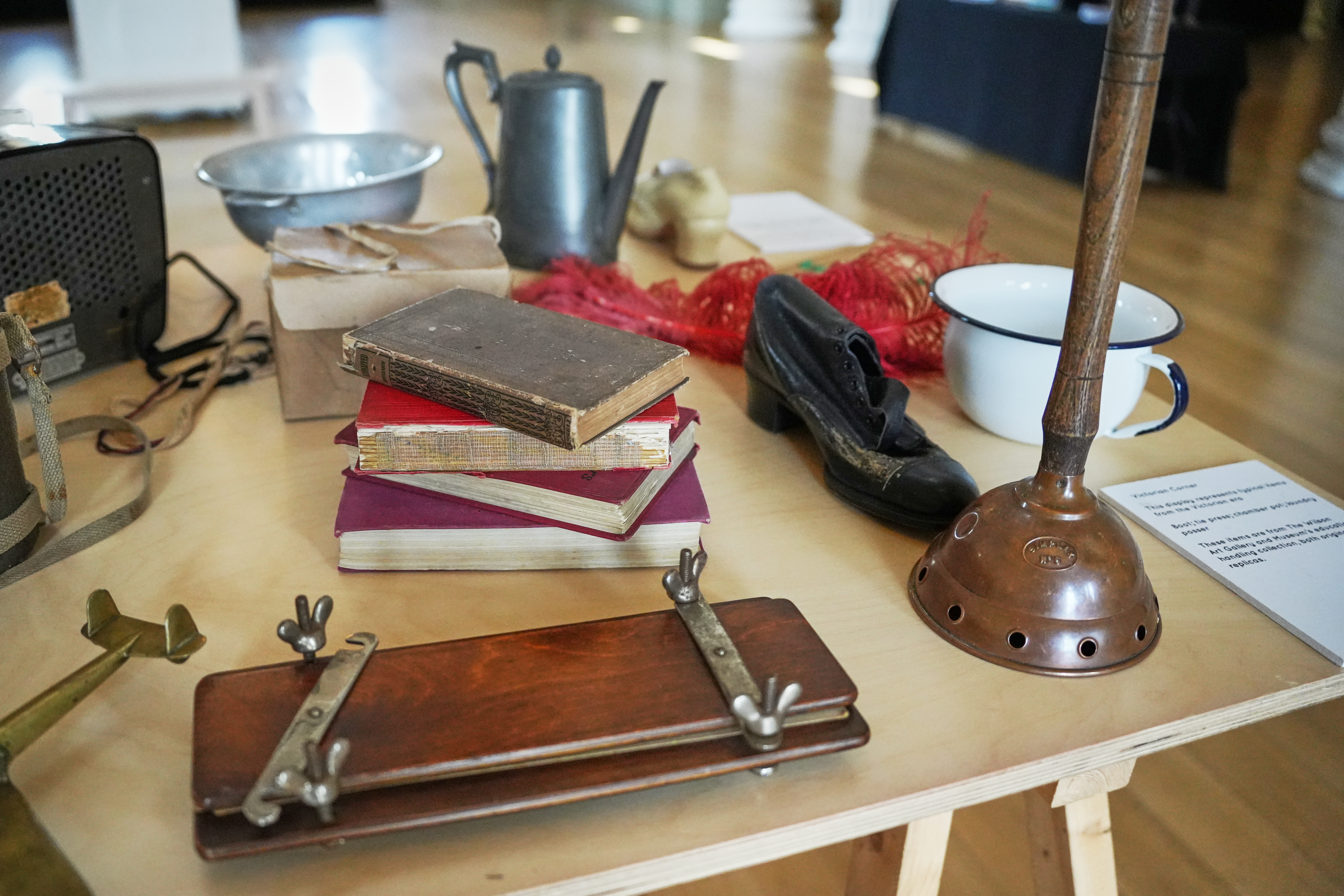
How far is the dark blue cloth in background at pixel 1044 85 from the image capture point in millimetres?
2875

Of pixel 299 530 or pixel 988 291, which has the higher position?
pixel 988 291

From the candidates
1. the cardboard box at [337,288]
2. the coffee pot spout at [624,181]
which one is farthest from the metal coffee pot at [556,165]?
the cardboard box at [337,288]

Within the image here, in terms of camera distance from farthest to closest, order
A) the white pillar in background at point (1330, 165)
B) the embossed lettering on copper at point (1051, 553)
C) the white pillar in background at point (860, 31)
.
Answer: the white pillar in background at point (860, 31)
the white pillar in background at point (1330, 165)
the embossed lettering on copper at point (1051, 553)

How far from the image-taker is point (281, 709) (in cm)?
45

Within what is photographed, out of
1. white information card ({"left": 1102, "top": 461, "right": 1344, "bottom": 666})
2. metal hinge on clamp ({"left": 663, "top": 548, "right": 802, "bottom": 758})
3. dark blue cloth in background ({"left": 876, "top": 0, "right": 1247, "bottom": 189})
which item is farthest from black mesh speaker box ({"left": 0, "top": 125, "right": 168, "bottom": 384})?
dark blue cloth in background ({"left": 876, "top": 0, "right": 1247, "bottom": 189})

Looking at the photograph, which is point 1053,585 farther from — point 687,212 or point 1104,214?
point 687,212

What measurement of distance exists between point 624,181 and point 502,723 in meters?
0.70

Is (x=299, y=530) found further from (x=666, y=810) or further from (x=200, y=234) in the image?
(x=200, y=234)

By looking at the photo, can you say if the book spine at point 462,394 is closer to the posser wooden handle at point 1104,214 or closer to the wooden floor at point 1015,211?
the posser wooden handle at point 1104,214

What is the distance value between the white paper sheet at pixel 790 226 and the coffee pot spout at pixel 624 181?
0.13 m

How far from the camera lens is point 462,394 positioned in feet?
1.89

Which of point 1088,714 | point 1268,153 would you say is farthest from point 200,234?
point 1268,153

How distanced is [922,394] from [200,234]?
920mm

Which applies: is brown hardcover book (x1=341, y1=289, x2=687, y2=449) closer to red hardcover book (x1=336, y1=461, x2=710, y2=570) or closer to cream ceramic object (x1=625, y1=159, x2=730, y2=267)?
red hardcover book (x1=336, y1=461, x2=710, y2=570)
